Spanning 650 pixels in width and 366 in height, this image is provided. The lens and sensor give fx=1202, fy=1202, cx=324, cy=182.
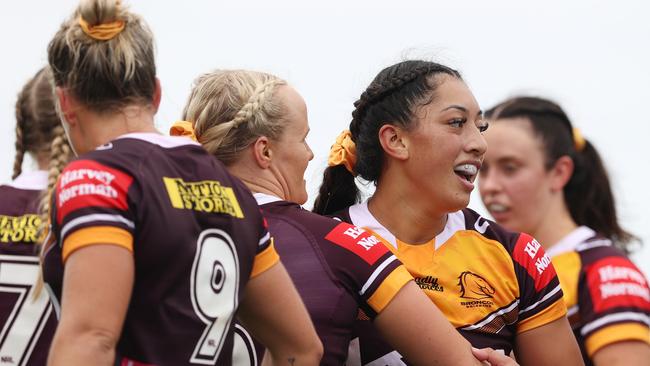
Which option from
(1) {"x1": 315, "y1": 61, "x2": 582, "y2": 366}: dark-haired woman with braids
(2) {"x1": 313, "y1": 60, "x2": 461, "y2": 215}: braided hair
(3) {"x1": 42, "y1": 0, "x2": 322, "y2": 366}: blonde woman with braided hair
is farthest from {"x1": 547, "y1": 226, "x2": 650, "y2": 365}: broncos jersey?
(3) {"x1": 42, "y1": 0, "x2": 322, "y2": 366}: blonde woman with braided hair

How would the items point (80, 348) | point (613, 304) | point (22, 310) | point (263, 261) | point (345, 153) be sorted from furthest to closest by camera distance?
1. point (613, 304)
2. point (345, 153)
3. point (22, 310)
4. point (263, 261)
5. point (80, 348)

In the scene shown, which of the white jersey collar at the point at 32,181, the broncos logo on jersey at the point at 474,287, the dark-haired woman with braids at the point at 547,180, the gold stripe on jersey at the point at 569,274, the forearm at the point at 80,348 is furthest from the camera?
the dark-haired woman with braids at the point at 547,180

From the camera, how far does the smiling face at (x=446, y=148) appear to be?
4.21m

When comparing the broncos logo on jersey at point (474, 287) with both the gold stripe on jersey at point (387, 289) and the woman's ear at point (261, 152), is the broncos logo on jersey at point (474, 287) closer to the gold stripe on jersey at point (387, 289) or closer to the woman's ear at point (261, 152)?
the gold stripe on jersey at point (387, 289)

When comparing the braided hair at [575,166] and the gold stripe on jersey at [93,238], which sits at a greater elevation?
the gold stripe on jersey at [93,238]

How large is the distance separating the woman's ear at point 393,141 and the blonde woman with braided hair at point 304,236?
427 mm

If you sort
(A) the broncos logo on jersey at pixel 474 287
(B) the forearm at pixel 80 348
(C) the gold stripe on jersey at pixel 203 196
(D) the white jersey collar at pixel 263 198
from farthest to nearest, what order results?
(A) the broncos logo on jersey at pixel 474 287, (D) the white jersey collar at pixel 263 198, (C) the gold stripe on jersey at pixel 203 196, (B) the forearm at pixel 80 348

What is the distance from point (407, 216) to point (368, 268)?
0.65 meters

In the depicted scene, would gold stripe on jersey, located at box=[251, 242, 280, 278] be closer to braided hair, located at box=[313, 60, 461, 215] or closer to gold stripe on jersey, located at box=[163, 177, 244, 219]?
gold stripe on jersey, located at box=[163, 177, 244, 219]

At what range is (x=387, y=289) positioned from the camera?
361cm

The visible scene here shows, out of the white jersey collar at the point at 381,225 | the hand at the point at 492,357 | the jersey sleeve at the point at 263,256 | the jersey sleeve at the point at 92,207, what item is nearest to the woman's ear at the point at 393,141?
the white jersey collar at the point at 381,225

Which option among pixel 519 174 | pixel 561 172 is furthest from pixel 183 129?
pixel 561 172

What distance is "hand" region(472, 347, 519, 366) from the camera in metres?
3.69

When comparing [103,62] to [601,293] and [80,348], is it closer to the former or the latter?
[80,348]
